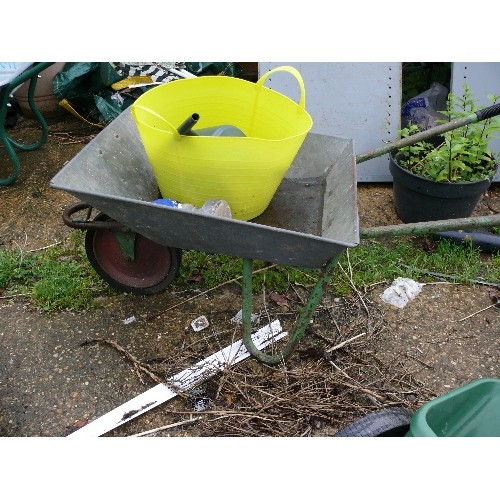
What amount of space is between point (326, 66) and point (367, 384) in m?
1.96

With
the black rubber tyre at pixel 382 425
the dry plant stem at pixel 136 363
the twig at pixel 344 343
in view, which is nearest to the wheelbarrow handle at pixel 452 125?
the twig at pixel 344 343

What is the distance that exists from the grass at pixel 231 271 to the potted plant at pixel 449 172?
217mm

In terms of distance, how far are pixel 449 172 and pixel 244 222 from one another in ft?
5.55

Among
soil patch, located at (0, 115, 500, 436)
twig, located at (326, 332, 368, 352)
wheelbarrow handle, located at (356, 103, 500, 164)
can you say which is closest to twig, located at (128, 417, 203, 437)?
soil patch, located at (0, 115, 500, 436)

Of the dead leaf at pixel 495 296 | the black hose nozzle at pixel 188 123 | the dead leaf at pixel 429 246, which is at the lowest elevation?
the dead leaf at pixel 495 296

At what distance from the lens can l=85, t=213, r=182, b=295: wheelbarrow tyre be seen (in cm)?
245

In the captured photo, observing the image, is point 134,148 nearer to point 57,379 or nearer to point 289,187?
point 289,187

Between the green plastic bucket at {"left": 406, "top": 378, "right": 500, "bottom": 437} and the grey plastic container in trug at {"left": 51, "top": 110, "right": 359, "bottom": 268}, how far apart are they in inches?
21.3

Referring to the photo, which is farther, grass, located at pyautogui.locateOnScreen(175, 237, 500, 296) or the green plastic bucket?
grass, located at pyautogui.locateOnScreen(175, 237, 500, 296)

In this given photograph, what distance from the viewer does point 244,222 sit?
1717mm

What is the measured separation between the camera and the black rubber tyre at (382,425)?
1.56 m

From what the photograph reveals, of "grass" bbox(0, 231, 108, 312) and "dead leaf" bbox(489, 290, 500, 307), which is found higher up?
"grass" bbox(0, 231, 108, 312)

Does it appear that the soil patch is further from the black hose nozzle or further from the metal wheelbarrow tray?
the black hose nozzle

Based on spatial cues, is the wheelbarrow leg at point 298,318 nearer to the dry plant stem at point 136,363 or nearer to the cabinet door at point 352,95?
the dry plant stem at point 136,363
